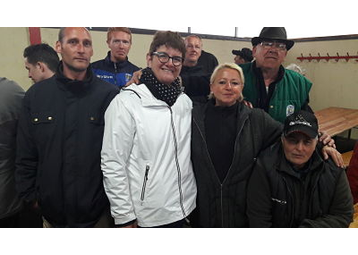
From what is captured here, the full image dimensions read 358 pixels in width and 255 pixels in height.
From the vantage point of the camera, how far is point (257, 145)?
1.16 meters

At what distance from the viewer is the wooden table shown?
118 inches

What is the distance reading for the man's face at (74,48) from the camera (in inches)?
43.4

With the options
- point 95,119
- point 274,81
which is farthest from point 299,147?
point 95,119

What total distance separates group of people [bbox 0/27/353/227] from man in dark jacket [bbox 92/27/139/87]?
0.72 metres

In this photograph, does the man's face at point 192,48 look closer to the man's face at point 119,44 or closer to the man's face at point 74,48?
the man's face at point 119,44

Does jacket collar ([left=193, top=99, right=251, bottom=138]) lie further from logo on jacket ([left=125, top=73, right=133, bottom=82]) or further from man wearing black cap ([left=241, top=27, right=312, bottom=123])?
Result: logo on jacket ([left=125, top=73, right=133, bottom=82])

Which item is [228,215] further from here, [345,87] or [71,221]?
[345,87]

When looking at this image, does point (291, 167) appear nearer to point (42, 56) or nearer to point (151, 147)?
point (151, 147)

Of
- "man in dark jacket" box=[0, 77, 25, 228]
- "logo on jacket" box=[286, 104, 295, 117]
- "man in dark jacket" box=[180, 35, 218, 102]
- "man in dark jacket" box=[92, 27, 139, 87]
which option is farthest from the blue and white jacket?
"logo on jacket" box=[286, 104, 295, 117]

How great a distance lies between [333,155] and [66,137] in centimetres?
119

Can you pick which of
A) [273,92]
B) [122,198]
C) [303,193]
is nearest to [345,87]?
[273,92]

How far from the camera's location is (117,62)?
189cm

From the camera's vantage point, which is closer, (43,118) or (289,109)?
(43,118)

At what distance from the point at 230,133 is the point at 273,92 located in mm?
388
